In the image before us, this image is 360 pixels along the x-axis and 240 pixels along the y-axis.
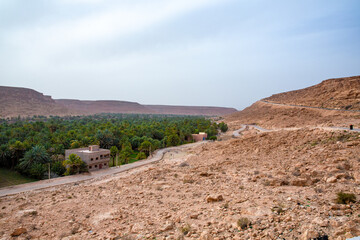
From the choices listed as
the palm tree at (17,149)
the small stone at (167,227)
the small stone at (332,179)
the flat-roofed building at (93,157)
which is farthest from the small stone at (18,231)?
the palm tree at (17,149)

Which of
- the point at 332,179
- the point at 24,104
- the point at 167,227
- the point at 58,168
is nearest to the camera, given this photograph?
the point at 167,227

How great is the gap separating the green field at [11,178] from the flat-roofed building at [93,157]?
4.70 m

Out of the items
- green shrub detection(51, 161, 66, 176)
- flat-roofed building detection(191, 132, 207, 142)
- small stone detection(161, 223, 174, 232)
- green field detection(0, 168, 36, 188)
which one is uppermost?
small stone detection(161, 223, 174, 232)

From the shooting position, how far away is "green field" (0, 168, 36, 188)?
24962 millimetres

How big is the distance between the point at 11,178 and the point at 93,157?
29.4 feet

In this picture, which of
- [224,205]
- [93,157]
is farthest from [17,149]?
[224,205]

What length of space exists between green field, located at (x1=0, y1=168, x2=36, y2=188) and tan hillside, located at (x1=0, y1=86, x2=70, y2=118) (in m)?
90.6

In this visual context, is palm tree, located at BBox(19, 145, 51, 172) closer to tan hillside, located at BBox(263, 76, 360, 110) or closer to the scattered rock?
the scattered rock

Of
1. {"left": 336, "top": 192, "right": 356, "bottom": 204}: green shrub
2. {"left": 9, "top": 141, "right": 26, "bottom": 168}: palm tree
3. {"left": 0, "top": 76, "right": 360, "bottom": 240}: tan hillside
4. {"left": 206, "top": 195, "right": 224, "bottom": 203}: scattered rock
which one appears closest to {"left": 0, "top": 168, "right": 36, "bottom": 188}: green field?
{"left": 9, "top": 141, "right": 26, "bottom": 168}: palm tree

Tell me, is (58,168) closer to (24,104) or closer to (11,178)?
(11,178)

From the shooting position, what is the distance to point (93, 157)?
2692 centimetres

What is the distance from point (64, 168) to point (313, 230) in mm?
26899

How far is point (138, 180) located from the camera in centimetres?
1540

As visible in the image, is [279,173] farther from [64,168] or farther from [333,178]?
[64,168]
